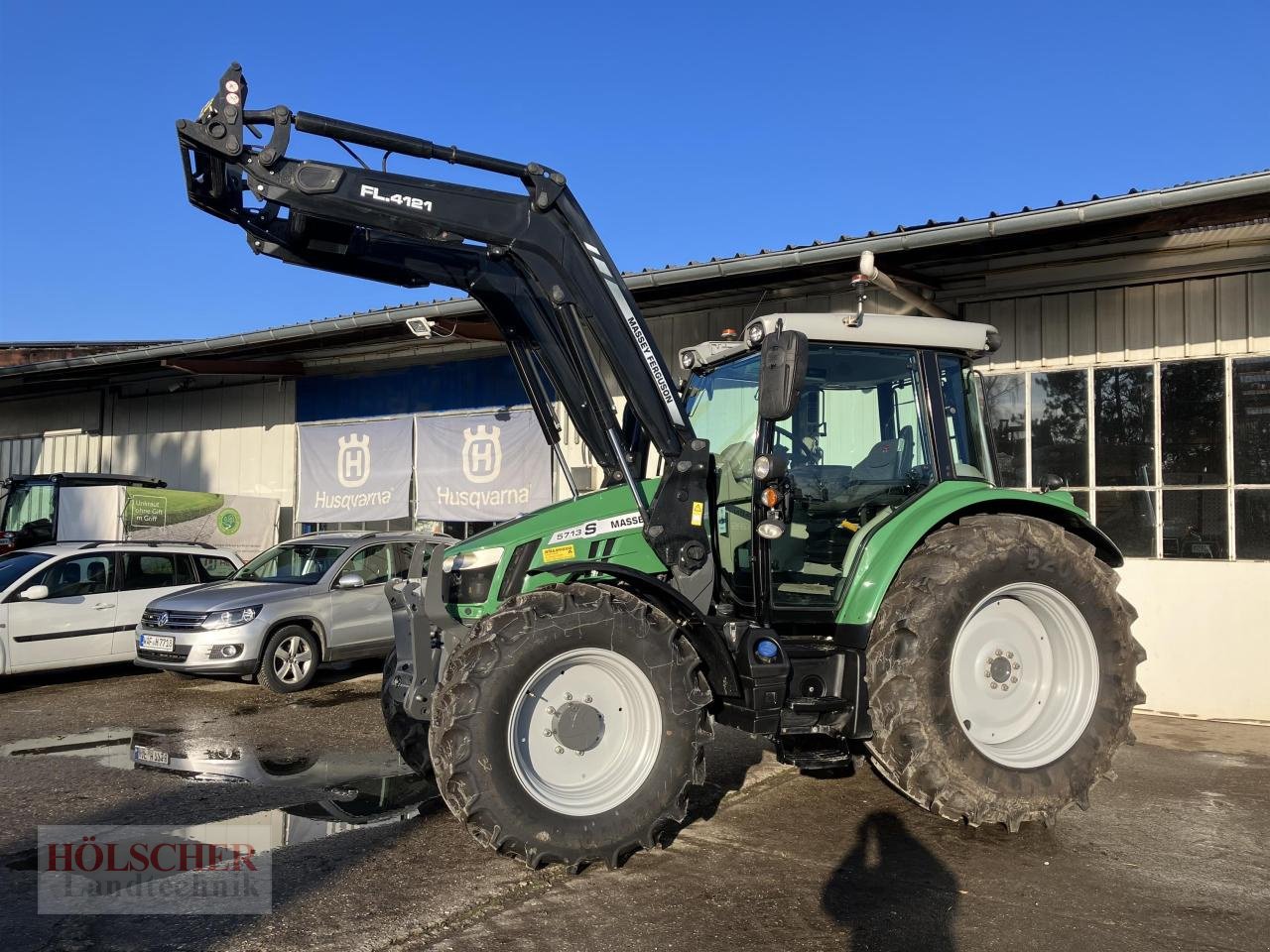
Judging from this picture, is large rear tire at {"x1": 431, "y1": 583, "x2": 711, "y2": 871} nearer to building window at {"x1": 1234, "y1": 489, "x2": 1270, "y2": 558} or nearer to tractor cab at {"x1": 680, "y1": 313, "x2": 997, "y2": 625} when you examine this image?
tractor cab at {"x1": 680, "y1": 313, "x2": 997, "y2": 625}

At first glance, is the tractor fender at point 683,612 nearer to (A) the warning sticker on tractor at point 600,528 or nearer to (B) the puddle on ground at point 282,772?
(A) the warning sticker on tractor at point 600,528

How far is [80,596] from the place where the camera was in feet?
35.3

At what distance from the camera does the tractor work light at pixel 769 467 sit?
4957 mm

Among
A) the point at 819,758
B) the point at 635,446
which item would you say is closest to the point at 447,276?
the point at 635,446

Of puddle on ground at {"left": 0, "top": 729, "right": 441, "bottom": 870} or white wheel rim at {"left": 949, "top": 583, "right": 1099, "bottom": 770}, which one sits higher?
white wheel rim at {"left": 949, "top": 583, "right": 1099, "bottom": 770}

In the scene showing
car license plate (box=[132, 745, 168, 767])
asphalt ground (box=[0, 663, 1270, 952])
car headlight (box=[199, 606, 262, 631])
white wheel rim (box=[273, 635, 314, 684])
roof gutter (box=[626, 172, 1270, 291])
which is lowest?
car license plate (box=[132, 745, 168, 767])

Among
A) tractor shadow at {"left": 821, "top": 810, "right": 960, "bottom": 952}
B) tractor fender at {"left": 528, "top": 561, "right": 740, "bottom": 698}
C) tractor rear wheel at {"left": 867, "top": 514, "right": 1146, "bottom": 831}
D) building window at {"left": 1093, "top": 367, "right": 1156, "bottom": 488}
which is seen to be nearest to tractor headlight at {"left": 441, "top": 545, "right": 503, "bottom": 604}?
tractor fender at {"left": 528, "top": 561, "right": 740, "bottom": 698}

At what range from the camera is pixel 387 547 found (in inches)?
451

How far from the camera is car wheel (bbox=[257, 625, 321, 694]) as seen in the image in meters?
9.99

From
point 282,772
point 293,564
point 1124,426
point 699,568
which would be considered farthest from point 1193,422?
point 293,564

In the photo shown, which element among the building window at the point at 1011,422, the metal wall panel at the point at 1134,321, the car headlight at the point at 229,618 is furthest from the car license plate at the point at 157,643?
the metal wall panel at the point at 1134,321

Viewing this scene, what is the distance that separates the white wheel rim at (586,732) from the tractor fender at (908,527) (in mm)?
1150

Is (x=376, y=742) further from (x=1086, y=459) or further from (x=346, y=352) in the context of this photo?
(x=346, y=352)

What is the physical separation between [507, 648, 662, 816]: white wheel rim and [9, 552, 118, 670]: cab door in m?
7.94
